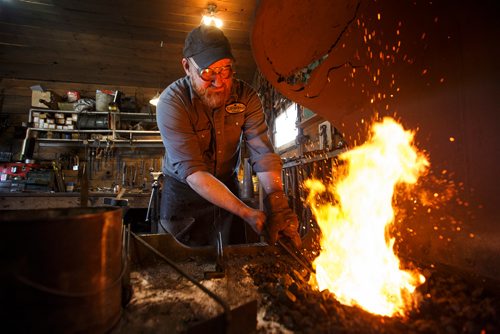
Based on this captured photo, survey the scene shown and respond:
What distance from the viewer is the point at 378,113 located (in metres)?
1.54

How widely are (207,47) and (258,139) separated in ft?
2.44

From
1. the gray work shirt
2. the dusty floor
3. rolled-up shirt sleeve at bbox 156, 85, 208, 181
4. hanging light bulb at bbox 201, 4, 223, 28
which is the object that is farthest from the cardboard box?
the dusty floor

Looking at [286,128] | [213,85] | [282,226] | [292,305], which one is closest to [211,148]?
[213,85]

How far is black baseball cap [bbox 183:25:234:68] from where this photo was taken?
1745 mm

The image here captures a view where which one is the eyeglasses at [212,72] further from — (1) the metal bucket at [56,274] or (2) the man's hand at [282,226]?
(1) the metal bucket at [56,274]

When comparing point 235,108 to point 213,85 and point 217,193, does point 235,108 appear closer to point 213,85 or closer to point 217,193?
point 213,85

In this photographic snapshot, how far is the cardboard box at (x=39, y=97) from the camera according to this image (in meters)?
5.91

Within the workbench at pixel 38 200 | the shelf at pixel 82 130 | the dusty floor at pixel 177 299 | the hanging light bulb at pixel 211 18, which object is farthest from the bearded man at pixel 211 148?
the shelf at pixel 82 130

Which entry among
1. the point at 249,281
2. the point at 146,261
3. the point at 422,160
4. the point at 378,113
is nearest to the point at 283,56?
the point at 378,113

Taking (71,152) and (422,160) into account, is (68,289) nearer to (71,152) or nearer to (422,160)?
(422,160)

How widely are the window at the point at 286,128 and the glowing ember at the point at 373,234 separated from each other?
293 centimetres

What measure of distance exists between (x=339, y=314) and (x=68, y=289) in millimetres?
767

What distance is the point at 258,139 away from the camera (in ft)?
6.98

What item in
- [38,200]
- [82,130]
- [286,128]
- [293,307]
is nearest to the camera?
[293,307]
